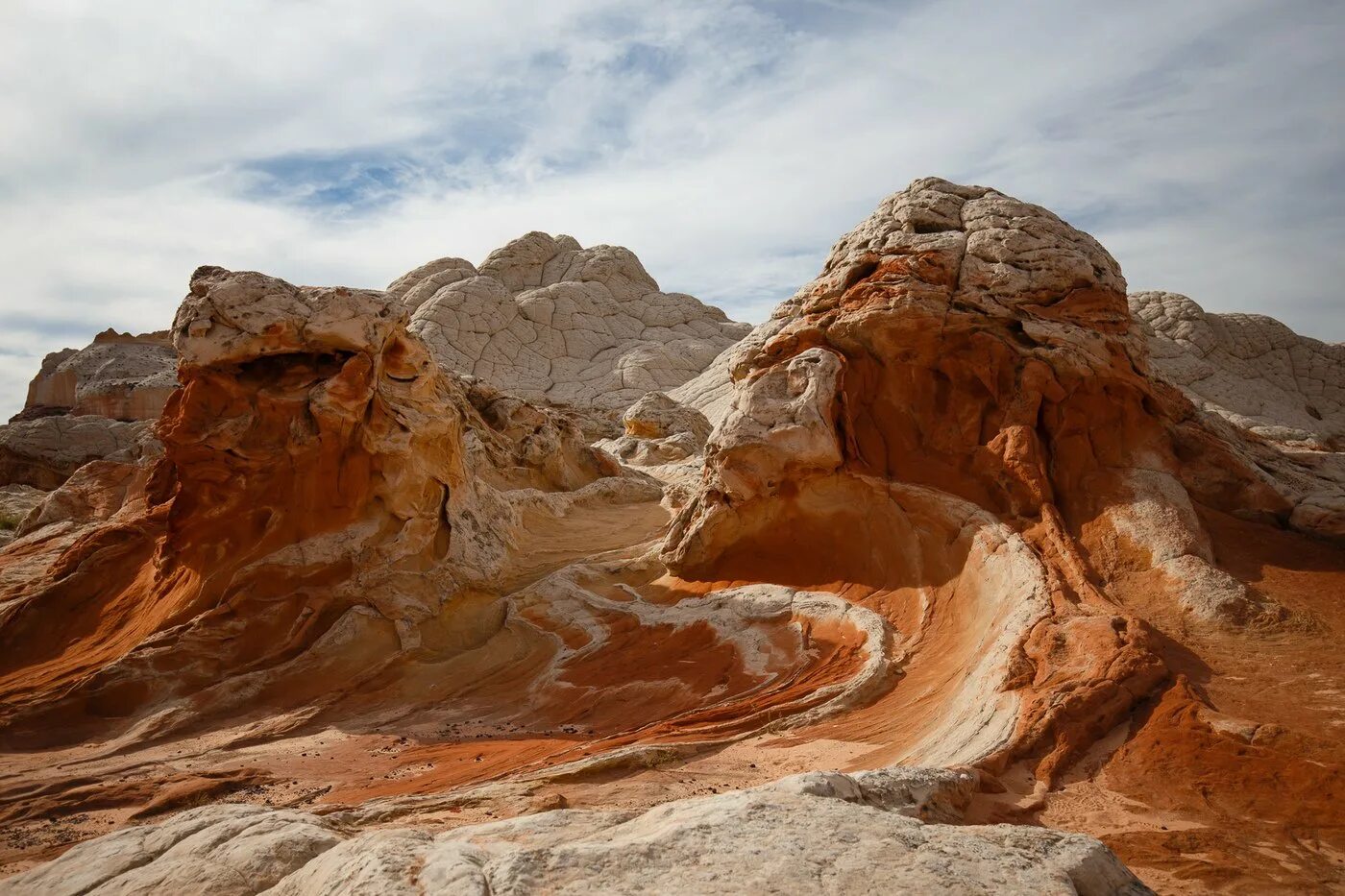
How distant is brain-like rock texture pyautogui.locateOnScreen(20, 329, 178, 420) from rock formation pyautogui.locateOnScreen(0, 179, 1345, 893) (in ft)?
48.5

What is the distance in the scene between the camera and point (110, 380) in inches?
940

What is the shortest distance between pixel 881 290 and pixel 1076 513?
8.27 feet

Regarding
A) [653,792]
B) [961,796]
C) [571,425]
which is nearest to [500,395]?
[571,425]

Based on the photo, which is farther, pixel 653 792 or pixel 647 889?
pixel 653 792

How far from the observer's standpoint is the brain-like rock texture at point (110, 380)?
76.0 ft

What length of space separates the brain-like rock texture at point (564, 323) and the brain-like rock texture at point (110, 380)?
7.31 m

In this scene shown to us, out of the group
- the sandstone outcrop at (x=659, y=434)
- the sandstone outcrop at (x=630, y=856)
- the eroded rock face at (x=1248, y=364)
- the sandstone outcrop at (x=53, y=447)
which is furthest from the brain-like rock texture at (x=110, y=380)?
the eroded rock face at (x=1248, y=364)

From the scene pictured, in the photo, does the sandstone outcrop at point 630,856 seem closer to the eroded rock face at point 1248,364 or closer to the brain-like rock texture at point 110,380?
the eroded rock face at point 1248,364

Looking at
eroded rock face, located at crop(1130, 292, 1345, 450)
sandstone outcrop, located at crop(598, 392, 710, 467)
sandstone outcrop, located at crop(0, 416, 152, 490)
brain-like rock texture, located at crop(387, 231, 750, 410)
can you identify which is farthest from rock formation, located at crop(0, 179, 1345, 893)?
brain-like rock texture, located at crop(387, 231, 750, 410)

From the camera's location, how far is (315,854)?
9.84 ft

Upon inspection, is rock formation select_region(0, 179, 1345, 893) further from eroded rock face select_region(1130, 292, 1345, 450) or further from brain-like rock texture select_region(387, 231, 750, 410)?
brain-like rock texture select_region(387, 231, 750, 410)

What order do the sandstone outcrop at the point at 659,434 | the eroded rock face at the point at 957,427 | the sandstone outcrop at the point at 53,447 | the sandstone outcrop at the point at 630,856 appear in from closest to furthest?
the sandstone outcrop at the point at 630,856 → the eroded rock face at the point at 957,427 → the sandstone outcrop at the point at 659,434 → the sandstone outcrop at the point at 53,447

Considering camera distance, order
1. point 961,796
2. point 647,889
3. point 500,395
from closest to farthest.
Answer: point 647,889 < point 961,796 < point 500,395

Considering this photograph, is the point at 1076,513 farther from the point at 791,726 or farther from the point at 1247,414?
the point at 1247,414
